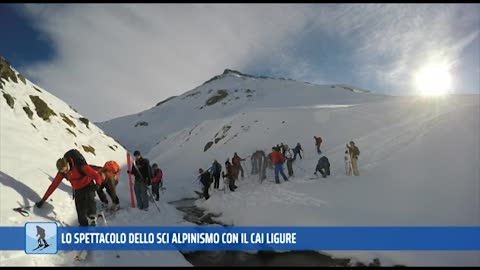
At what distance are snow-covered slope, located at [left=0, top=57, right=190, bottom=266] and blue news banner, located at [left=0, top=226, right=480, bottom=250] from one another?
1.83 ft

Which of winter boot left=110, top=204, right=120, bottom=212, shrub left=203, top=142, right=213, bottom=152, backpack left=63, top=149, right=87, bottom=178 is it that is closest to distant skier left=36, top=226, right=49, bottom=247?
backpack left=63, top=149, right=87, bottom=178

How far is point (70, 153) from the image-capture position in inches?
286

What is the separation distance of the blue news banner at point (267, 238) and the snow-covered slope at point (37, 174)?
0.56 meters

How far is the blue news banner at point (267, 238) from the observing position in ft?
24.7

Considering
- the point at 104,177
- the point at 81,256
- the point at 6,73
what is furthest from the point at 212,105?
the point at 81,256

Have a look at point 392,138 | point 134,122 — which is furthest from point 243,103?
point 392,138

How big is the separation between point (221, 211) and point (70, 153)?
781 cm

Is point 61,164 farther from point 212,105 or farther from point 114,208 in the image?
point 212,105

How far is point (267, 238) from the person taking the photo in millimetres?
10016

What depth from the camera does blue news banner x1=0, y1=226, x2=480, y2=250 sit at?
754 centimetres

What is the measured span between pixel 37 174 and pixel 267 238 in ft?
25.2

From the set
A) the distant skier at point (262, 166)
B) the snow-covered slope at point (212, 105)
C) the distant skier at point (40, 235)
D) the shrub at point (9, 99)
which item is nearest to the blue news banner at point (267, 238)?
the distant skier at point (40, 235)

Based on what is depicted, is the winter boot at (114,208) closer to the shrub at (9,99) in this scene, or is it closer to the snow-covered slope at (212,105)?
the shrub at (9,99)

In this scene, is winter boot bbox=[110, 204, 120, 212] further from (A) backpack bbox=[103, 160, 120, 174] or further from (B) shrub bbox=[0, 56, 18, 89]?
(B) shrub bbox=[0, 56, 18, 89]
